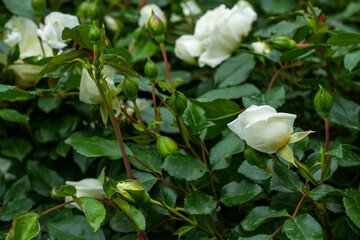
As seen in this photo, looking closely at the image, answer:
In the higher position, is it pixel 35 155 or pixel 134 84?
pixel 134 84

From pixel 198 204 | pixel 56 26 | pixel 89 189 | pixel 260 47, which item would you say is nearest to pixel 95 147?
pixel 89 189

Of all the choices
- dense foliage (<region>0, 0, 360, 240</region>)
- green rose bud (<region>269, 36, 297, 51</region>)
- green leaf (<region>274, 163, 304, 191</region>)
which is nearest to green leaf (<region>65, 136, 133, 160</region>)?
dense foliage (<region>0, 0, 360, 240</region>)

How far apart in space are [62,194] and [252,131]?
0.80 ft

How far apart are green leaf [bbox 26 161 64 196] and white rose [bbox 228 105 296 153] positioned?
391 mm

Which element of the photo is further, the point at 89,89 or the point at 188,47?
the point at 188,47

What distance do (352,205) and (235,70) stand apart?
356 millimetres

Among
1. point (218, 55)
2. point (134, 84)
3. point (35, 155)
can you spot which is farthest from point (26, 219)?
point (218, 55)

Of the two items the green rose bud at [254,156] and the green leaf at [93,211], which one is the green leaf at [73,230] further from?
the green rose bud at [254,156]

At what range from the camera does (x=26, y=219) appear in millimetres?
532

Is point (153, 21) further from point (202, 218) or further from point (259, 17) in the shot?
point (259, 17)

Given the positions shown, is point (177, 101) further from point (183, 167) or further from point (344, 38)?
point (344, 38)

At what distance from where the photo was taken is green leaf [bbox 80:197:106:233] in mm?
497

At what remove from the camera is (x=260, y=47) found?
81 centimetres

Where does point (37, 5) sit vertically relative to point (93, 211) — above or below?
above
